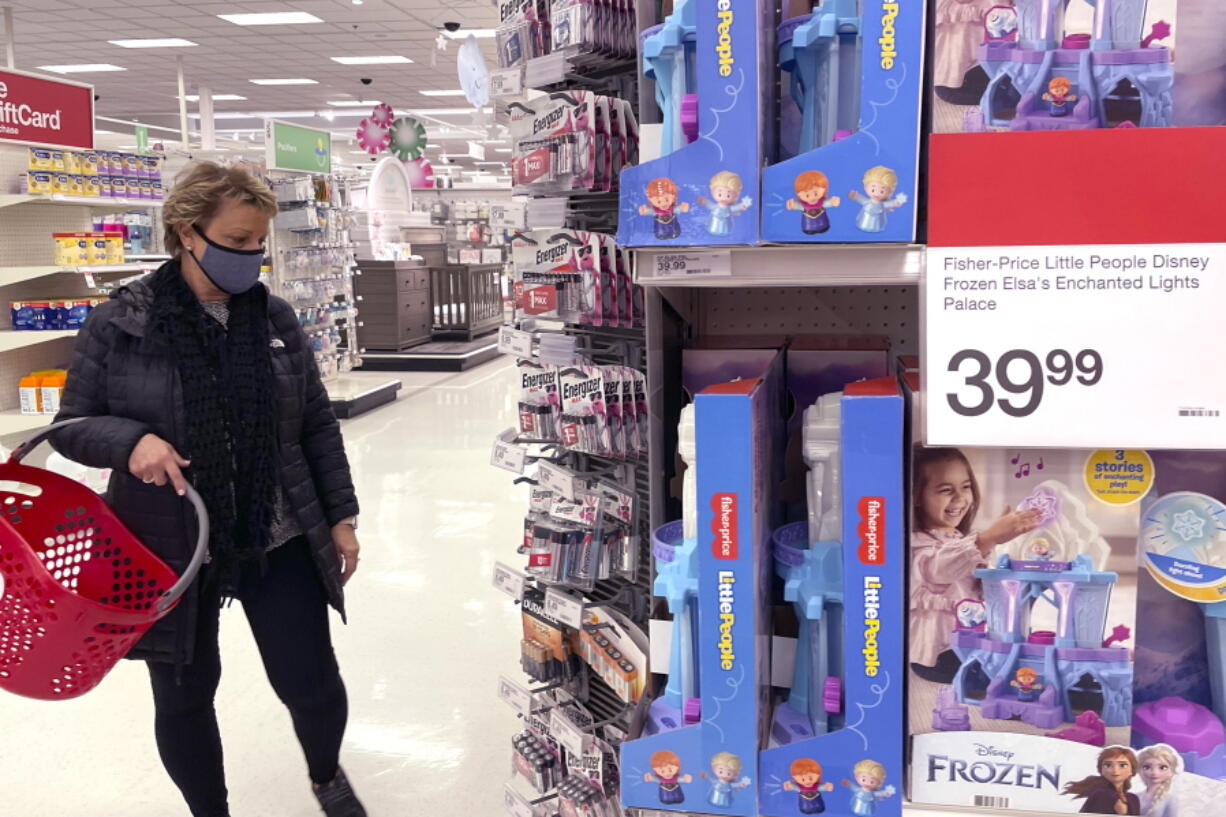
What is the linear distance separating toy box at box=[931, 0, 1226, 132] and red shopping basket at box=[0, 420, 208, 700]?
152cm

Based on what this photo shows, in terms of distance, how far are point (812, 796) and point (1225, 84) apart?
86cm

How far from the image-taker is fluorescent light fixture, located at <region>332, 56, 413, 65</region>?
14.5 metres

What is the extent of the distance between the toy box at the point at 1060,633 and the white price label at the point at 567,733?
3.76ft

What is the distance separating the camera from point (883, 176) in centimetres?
102

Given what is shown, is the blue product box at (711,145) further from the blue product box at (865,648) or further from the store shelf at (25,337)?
the store shelf at (25,337)

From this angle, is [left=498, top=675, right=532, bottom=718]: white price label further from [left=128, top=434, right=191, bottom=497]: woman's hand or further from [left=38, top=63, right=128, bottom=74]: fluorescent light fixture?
[left=38, top=63, right=128, bottom=74]: fluorescent light fixture

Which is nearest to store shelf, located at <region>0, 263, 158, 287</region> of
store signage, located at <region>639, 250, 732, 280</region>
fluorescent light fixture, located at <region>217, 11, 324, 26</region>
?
store signage, located at <region>639, 250, 732, 280</region>

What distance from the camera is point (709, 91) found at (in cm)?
107

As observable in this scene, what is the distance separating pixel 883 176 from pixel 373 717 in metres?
2.77

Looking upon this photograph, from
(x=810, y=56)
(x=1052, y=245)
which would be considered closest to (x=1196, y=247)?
(x=1052, y=245)

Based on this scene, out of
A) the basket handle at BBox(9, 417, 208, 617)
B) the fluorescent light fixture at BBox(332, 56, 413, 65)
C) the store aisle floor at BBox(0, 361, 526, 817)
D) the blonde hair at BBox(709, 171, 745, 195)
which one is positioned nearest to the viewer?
the blonde hair at BBox(709, 171, 745, 195)

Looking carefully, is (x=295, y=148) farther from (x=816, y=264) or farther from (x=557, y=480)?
(x=816, y=264)

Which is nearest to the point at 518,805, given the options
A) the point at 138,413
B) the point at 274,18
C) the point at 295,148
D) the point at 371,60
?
the point at 138,413

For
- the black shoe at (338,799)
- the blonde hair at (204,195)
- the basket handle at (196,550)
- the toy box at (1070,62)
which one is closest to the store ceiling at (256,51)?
the blonde hair at (204,195)
